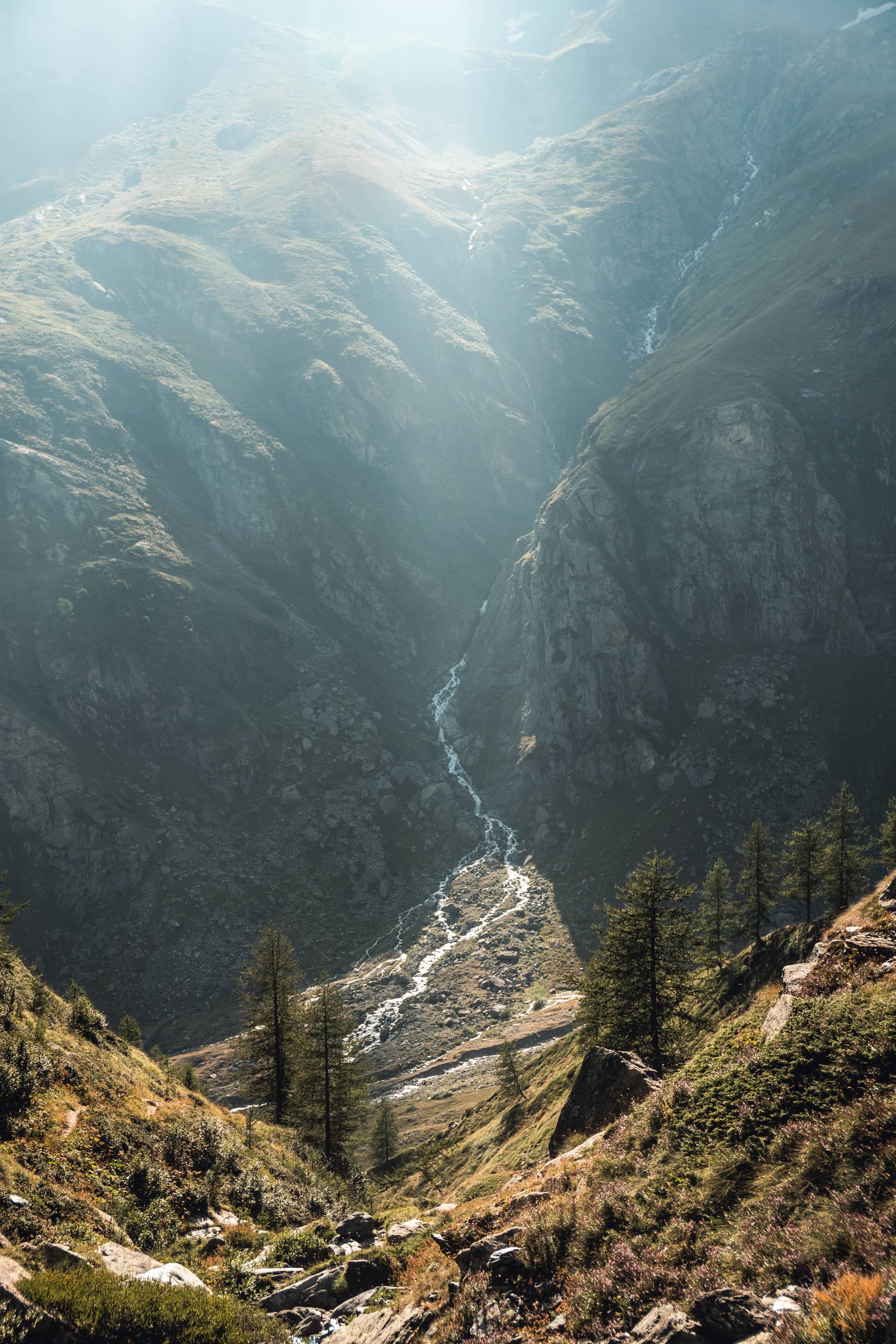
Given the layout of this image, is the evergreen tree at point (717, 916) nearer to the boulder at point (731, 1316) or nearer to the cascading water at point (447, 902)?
the cascading water at point (447, 902)

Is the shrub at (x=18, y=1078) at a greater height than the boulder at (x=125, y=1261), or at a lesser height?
greater

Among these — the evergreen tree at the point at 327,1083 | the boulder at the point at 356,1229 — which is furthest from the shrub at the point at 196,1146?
the evergreen tree at the point at 327,1083

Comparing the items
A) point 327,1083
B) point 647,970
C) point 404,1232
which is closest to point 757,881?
point 647,970

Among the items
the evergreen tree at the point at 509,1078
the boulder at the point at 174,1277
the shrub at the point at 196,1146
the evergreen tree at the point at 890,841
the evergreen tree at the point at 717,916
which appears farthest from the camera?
the evergreen tree at the point at 717,916

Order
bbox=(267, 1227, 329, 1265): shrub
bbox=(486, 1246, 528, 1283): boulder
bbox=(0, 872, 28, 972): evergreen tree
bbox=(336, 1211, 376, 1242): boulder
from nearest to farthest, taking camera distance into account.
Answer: bbox=(486, 1246, 528, 1283): boulder, bbox=(267, 1227, 329, 1265): shrub, bbox=(336, 1211, 376, 1242): boulder, bbox=(0, 872, 28, 972): evergreen tree

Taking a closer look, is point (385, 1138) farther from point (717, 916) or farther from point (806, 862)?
point (806, 862)

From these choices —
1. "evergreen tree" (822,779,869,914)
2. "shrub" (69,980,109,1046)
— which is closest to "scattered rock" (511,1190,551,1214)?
"shrub" (69,980,109,1046)

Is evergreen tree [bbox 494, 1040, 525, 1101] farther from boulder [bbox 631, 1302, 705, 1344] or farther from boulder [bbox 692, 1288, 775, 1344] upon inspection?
boulder [bbox 692, 1288, 775, 1344]
